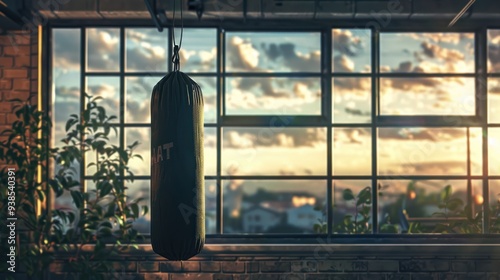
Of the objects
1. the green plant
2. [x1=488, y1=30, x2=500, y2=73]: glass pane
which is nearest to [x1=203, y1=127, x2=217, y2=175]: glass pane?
the green plant

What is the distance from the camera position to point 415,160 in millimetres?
5328

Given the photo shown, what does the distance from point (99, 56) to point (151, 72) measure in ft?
1.31

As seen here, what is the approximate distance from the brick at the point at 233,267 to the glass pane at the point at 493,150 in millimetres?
1958

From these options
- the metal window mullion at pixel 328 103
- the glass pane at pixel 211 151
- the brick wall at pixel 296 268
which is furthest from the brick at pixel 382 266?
the glass pane at pixel 211 151

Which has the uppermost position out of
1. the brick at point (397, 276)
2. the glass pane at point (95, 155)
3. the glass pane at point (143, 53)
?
the glass pane at point (143, 53)

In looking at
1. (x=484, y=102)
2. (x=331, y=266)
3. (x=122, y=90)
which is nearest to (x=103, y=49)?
(x=122, y=90)

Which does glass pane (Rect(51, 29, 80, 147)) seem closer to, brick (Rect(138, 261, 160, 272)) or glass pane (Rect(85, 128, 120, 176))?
glass pane (Rect(85, 128, 120, 176))

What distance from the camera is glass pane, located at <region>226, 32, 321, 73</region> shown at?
17.5 ft

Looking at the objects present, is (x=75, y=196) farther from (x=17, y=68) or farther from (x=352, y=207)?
(x=352, y=207)

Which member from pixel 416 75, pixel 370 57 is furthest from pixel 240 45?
pixel 416 75

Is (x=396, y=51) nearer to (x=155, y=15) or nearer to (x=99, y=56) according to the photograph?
(x=155, y=15)

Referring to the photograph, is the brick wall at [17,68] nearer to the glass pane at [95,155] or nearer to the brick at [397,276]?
the glass pane at [95,155]

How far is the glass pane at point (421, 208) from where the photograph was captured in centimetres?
530

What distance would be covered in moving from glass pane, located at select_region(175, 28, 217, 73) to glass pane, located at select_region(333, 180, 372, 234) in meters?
1.28
